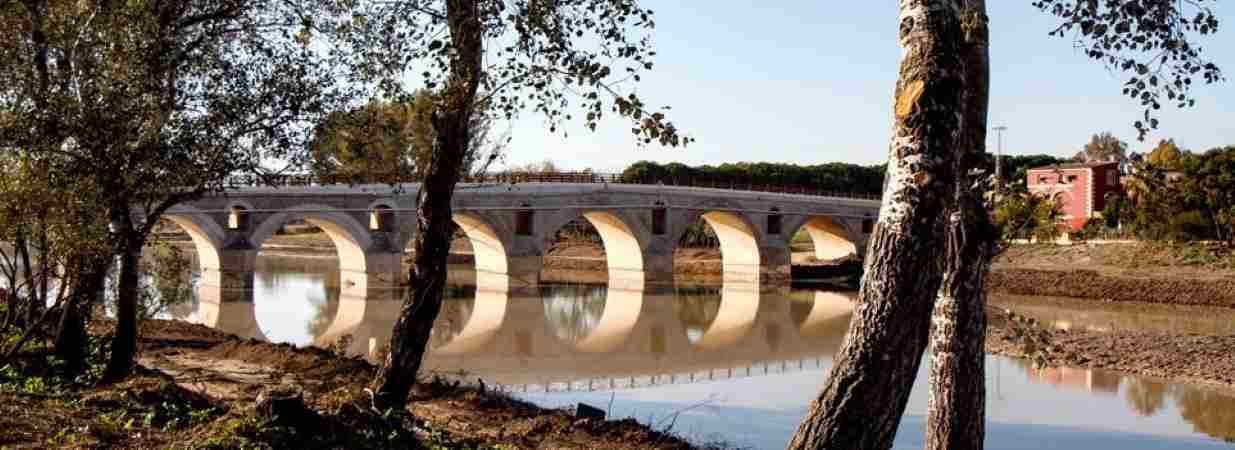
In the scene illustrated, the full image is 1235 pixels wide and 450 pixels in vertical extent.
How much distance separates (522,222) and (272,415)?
28.1 m

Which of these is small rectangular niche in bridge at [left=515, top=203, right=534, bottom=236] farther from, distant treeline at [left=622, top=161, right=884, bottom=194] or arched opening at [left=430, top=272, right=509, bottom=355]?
distant treeline at [left=622, top=161, right=884, bottom=194]

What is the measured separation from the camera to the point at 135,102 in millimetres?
7344

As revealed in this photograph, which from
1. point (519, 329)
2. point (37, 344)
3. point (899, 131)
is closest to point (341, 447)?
point (899, 131)

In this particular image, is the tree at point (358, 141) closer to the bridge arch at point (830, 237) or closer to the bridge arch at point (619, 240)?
the bridge arch at point (619, 240)

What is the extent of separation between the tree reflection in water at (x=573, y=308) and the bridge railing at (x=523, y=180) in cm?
315

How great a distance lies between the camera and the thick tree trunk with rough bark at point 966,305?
455 centimetres

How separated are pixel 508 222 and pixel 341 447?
90.2 feet

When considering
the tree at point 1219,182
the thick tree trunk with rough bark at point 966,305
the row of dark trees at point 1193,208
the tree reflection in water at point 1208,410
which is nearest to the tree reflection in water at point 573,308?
the tree reflection in water at point 1208,410

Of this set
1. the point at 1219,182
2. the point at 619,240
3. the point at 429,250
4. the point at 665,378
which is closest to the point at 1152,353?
the point at 665,378

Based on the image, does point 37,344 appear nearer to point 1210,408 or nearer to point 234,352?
point 234,352

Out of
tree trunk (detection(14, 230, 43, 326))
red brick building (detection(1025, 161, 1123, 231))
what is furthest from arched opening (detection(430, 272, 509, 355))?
red brick building (detection(1025, 161, 1123, 231))

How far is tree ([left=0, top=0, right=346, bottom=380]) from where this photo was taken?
23.2 feet

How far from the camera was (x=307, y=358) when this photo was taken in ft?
34.5

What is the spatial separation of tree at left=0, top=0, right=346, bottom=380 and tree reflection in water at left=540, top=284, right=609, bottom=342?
40.1 feet
